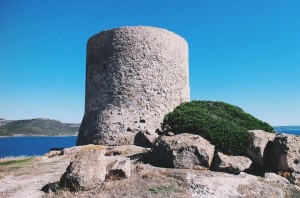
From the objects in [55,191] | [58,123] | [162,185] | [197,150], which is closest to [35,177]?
[55,191]

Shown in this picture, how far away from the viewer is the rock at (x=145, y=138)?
16.8m

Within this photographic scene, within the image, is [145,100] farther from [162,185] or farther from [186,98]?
[162,185]

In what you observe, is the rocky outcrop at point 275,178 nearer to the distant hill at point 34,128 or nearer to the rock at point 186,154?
the rock at point 186,154

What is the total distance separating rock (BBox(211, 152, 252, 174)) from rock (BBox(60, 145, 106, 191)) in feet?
14.5

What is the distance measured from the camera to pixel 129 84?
19.6 meters

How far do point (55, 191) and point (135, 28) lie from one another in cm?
1342

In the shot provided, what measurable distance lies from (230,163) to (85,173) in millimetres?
5547

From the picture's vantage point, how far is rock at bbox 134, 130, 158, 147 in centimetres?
1680

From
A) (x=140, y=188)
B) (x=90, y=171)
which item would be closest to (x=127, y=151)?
(x=90, y=171)

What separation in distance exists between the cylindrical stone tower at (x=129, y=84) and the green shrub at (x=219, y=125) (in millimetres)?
1797

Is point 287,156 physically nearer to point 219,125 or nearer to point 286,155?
point 286,155

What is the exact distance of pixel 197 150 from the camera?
11.7m

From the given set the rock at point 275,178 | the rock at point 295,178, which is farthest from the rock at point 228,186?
the rock at point 295,178

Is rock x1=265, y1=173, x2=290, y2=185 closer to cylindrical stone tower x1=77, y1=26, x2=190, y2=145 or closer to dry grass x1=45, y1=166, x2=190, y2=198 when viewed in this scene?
dry grass x1=45, y1=166, x2=190, y2=198
